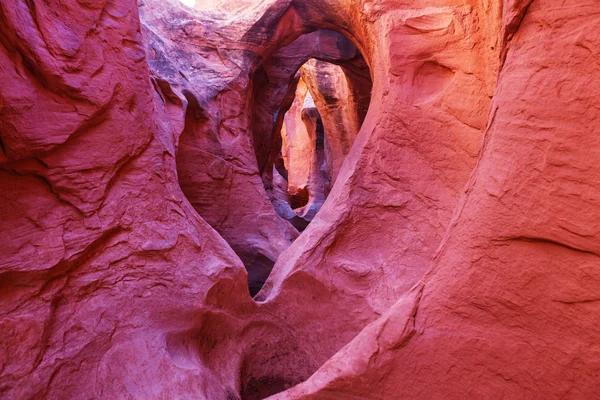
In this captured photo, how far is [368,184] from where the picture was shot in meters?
3.54

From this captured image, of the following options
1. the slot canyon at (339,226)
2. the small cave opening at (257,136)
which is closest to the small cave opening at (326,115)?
the small cave opening at (257,136)

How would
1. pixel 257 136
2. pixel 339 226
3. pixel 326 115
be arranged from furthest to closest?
1. pixel 326 115
2. pixel 257 136
3. pixel 339 226

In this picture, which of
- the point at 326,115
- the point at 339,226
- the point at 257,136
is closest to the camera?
the point at 339,226

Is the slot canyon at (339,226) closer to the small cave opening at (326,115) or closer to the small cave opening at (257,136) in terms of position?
the small cave opening at (257,136)

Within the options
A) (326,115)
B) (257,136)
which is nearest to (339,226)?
(257,136)

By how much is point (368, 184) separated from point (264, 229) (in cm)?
193

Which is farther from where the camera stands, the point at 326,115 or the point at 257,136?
the point at 326,115

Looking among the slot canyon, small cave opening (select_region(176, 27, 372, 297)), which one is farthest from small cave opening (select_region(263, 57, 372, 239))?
the slot canyon

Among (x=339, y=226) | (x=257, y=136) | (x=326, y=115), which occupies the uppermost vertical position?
(x=326, y=115)

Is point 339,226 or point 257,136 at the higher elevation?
point 257,136

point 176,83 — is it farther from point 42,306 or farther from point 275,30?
point 42,306

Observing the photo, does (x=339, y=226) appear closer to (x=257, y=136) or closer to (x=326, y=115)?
(x=257, y=136)

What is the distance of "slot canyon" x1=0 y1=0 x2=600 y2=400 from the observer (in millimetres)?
1465

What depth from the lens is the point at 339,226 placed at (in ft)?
11.4
